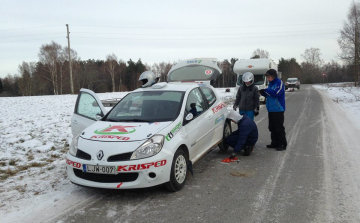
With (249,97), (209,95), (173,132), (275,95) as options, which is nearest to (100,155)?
(173,132)

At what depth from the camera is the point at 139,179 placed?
3.78m

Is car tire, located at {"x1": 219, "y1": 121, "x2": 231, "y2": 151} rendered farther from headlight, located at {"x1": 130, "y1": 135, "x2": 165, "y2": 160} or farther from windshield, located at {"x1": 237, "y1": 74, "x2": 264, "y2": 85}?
windshield, located at {"x1": 237, "y1": 74, "x2": 264, "y2": 85}

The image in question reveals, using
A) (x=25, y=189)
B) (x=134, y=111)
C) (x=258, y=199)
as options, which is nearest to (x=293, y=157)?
(x=258, y=199)

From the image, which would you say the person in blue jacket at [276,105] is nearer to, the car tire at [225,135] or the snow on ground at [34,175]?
the car tire at [225,135]

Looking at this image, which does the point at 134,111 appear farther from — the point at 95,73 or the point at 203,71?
the point at 95,73

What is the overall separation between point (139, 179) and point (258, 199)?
5.43 ft

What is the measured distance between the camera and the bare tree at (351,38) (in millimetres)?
34469

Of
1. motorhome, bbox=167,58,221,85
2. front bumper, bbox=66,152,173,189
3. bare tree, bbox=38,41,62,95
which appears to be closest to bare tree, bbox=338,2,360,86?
motorhome, bbox=167,58,221,85

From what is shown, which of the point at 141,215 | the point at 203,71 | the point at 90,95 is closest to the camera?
the point at 141,215

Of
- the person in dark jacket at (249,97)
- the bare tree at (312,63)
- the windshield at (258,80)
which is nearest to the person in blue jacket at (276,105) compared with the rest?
the person in dark jacket at (249,97)

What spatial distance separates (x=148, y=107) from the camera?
5.00 metres

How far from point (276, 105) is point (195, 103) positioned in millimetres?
2229

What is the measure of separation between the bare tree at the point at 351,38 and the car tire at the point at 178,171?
122ft

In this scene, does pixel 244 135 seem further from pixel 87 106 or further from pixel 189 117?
pixel 87 106
